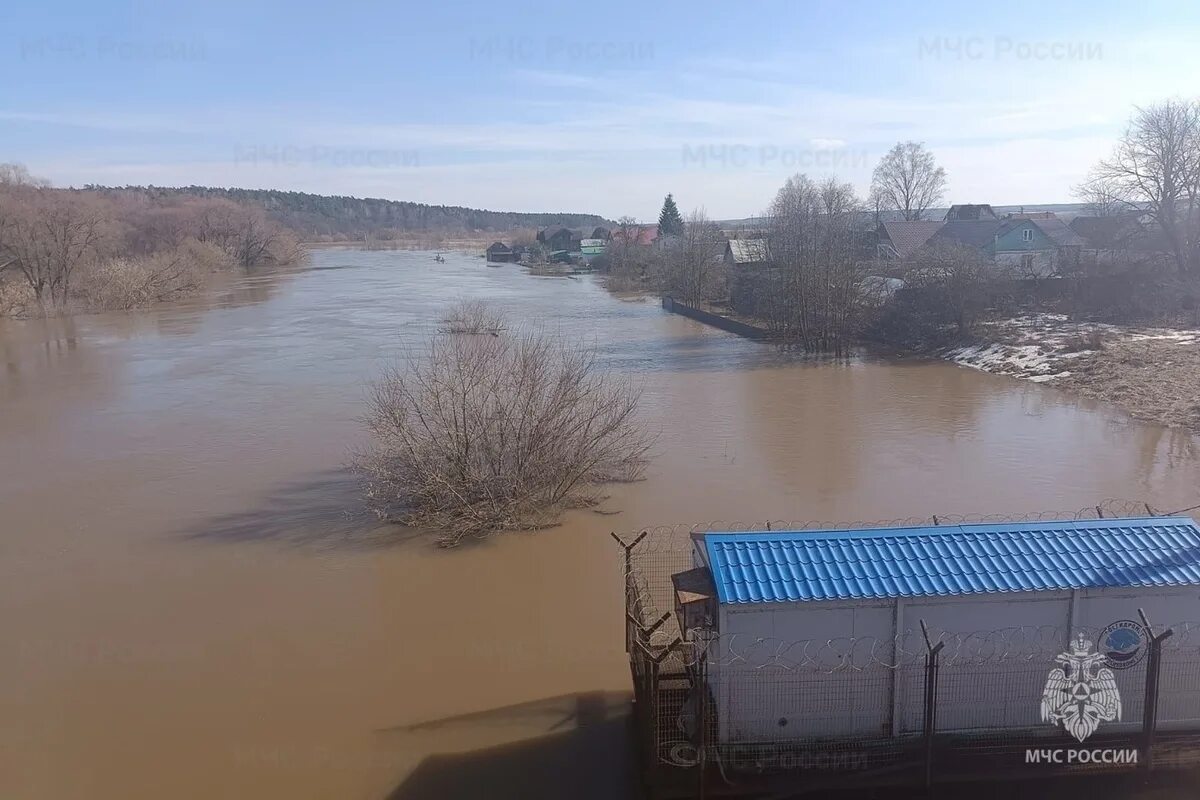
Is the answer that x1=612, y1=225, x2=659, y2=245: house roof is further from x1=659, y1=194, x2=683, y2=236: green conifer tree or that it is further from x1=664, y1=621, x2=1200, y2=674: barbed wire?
x1=664, y1=621, x2=1200, y2=674: barbed wire

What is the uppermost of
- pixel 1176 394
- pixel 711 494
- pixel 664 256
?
pixel 664 256

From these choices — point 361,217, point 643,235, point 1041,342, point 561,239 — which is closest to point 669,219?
point 643,235

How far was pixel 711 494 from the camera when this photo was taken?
13.5 m

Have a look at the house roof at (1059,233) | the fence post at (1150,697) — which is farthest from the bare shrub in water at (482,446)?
the house roof at (1059,233)

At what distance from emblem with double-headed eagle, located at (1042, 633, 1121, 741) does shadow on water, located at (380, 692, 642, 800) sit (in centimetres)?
290

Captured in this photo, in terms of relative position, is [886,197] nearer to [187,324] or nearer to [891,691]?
[187,324]

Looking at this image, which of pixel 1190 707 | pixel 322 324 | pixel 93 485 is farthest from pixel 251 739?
pixel 322 324

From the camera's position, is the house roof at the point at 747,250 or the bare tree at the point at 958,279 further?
the house roof at the point at 747,250

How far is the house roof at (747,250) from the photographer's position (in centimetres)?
3803

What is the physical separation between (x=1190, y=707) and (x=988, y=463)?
9619 millimetres

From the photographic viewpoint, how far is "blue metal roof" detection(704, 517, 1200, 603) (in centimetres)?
583

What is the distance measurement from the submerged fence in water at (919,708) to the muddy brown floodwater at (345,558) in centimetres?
139

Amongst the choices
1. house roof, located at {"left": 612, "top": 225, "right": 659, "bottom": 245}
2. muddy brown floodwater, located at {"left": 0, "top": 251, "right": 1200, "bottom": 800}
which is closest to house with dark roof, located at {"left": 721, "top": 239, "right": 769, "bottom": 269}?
muddy brown floodwater, located at {"left": 0, "top": 251, "right": 1200, "bottom": 800}

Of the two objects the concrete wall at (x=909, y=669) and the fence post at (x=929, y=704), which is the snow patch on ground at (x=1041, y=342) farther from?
the fence post at (x=929, y=704)
